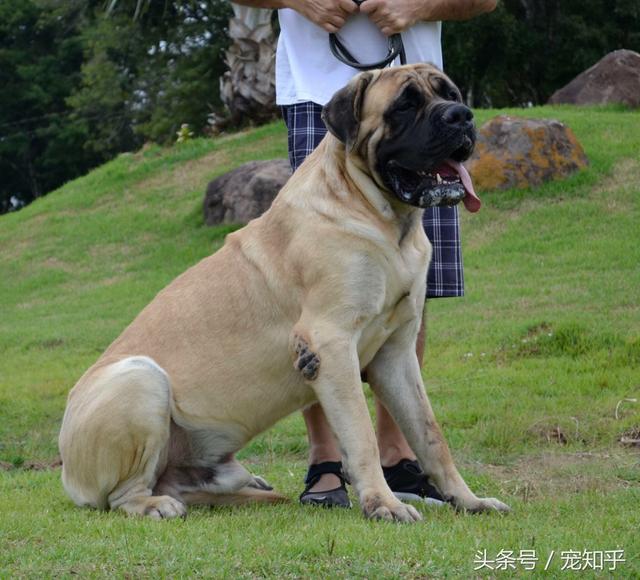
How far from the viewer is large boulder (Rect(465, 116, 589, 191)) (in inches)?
503

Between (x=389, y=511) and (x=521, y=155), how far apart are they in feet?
31.4

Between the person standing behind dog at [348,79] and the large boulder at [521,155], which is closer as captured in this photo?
the person standing behind dog at [348,79]

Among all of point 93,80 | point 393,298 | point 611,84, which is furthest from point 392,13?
point 93,80

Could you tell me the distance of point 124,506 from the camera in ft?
13.9

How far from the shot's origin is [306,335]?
4000 mm

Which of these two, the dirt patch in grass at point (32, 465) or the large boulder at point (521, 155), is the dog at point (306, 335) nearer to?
A: the dirt patch in grass at point (32, 465)

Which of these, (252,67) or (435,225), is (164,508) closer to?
(435,225)

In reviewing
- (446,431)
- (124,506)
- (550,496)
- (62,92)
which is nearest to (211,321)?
(124,506)

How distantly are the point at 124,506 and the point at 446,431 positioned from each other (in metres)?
2.57

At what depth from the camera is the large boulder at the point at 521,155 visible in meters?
12.8

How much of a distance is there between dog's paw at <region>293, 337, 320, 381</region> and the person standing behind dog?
73cm

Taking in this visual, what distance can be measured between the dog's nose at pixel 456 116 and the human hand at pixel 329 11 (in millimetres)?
980

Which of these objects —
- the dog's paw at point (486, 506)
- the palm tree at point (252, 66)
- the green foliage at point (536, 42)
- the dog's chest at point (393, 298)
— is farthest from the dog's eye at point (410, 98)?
the green foliage at point (536, 42)

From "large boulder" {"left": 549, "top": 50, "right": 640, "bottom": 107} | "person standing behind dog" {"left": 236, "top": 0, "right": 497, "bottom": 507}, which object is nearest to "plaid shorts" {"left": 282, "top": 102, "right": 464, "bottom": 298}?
"person standing behind dog" {"left": 236, "top": 0, "right": 497, "bottom": 507}
